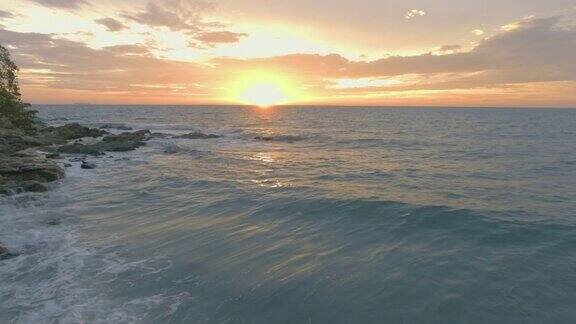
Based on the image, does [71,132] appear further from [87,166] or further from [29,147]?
[87,166]

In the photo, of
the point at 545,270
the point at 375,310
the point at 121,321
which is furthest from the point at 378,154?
the point at 121,321

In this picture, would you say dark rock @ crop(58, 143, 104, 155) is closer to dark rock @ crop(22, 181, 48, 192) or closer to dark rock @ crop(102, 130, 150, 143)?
dark rock @ crop(102, 130, 150, 143)

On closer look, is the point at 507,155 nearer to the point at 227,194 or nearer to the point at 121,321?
the point at 227,194

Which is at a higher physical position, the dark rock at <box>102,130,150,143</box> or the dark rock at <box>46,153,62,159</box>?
the dark rock at <box>102,130,150,143</box>

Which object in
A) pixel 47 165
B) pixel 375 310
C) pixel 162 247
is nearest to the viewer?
pixel 375 310

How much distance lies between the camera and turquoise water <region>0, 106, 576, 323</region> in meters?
11.7

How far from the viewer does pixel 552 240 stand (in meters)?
16.6

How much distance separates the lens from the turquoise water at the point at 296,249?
1168 centimetres

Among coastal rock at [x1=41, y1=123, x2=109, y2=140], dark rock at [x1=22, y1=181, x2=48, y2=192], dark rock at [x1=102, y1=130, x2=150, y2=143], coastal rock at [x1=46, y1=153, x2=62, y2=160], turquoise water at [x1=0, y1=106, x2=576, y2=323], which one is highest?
coastal rock at [x1=41, y1=123, x2=109, y2=140]

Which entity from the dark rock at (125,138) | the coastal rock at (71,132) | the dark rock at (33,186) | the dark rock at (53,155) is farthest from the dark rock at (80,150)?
the dark rock at (33,186)

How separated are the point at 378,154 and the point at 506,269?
31.4 meters

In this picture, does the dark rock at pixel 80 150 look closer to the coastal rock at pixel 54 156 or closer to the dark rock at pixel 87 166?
the coastal rock at pixel 54 156

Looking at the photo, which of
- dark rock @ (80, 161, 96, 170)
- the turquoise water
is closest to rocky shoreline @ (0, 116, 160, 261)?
dark rock @ (80, 161, 96, 170)

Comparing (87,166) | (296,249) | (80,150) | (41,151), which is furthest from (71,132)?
(296,249)
